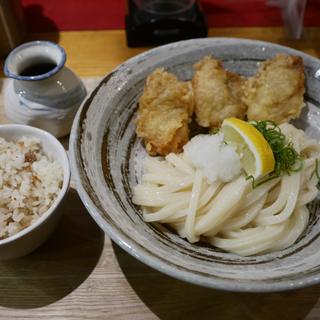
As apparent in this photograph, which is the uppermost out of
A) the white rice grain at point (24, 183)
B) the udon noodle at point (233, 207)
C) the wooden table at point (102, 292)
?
the white rice grain at point (24, 183)

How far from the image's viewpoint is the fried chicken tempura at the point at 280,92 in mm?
1848

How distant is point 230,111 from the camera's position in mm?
1884

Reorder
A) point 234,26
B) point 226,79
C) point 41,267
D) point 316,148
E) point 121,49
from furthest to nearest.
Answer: point 234,26 → point 121,49 → point 226,79 → point 316,148 → point 41,267

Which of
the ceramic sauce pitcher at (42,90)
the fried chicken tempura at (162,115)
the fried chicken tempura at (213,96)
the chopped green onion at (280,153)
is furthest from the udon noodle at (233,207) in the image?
the ceramic sauce pitcher at (42,90)

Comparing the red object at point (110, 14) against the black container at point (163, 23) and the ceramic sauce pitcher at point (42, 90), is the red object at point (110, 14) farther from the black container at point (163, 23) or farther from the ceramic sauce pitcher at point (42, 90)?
the ceramic sauce pitcher at point (42, 90)

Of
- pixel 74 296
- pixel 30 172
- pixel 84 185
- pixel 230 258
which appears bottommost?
pixel 74 296

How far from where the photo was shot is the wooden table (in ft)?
4.86

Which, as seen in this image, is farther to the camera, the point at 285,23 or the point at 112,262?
the point at 285,23

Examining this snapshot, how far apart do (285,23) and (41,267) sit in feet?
7.52

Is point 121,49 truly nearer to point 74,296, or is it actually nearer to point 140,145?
point 140,145

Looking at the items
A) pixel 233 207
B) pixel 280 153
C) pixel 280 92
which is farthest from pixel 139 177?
pixel 280 92

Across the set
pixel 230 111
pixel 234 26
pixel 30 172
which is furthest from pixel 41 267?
pixel 234 26

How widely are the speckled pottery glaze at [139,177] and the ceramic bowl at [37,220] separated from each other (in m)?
0.13

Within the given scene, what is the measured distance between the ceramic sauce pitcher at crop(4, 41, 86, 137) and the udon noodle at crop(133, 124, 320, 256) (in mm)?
583
